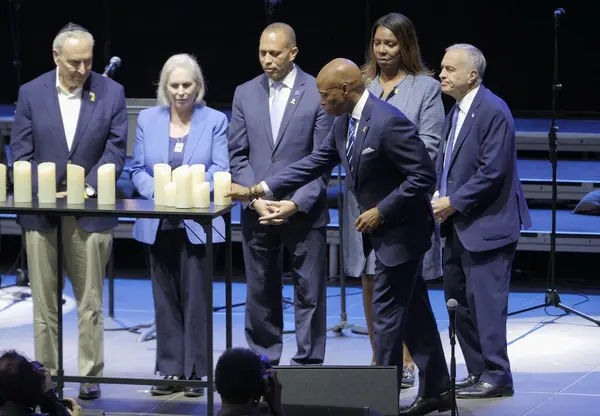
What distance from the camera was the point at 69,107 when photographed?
554 centimetres

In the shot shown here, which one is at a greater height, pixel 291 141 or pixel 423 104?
pixel 423 104

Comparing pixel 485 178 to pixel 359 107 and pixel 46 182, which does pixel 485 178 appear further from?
pixel 46 182

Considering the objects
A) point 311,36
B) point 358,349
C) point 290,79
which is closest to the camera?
point 290,79

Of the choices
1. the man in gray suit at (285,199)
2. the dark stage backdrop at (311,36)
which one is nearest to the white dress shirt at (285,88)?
the man in gray suit at (285,199)

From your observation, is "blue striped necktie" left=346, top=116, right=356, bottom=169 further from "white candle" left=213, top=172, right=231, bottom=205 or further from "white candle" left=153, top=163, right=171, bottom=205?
"white candle" left=153, top=163, right=171, bottom=205

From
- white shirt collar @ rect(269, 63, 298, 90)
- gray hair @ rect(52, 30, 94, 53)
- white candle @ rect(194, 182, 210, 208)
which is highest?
gray hair @ rect(52, 30, 94, 53)

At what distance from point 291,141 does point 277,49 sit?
445 mm

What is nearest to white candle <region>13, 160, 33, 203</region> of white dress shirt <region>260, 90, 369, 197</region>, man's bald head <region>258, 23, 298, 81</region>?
man's bald head <region>258, 23, 298, 81</region>

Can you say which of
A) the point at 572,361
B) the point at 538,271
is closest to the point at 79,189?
the point at 572,361

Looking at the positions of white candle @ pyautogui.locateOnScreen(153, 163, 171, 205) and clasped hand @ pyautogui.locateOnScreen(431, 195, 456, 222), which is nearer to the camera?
white candle @ pyautogui.locateOnScreen(153, 163, 171, 205)

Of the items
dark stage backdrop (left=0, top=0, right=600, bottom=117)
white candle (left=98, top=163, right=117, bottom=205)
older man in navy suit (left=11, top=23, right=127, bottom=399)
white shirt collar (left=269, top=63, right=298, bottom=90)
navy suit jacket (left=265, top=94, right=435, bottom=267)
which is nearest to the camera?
navy suit jacket (left=265, top=94, right=435, bottom=267)

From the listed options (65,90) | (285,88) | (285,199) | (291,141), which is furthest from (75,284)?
(285,88)

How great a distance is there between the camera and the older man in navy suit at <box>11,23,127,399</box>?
5.44 metres

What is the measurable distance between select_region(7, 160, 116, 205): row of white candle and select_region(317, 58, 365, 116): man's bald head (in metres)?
1.02
